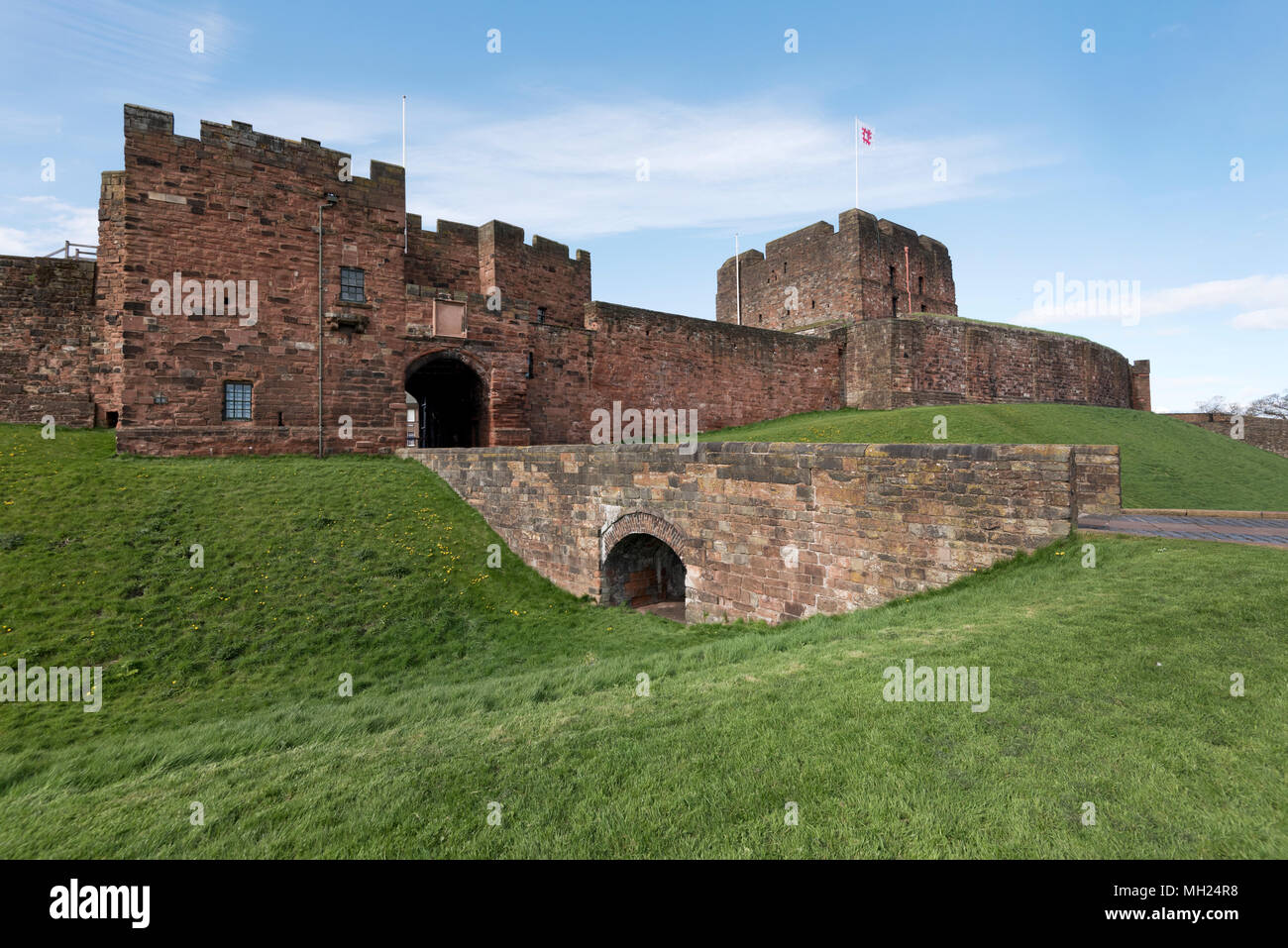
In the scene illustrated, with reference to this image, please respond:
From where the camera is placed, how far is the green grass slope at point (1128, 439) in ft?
54.9

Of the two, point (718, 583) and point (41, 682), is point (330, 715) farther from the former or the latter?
point (718, 583)

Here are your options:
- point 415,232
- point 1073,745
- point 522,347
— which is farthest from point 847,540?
point 415,232

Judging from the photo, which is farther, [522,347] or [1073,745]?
A: [522,347]

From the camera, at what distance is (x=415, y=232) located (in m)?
22.5

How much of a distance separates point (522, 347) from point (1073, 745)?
19.4 metres

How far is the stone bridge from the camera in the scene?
23.4 feet

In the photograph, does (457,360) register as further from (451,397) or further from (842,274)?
(842,274)

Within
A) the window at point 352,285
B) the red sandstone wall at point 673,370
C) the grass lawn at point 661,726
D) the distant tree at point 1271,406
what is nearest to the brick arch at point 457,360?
the red sandstone wall at point 673,370

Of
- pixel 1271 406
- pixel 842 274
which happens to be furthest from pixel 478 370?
pixel 1271 406

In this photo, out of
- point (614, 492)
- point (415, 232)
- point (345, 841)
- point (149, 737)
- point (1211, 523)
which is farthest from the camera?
point (415, 232)

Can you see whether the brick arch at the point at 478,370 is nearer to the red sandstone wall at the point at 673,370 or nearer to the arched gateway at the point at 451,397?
the arched gateway at the point at 451,397

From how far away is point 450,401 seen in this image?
2341 cm

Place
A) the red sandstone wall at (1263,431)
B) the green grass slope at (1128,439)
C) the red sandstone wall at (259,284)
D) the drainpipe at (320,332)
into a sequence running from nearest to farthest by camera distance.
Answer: the red sandstone wall at (259,284) < the green grass slope at (1128,439) < the drainpipe at (320,332) < the red sandstone wall at (1263,431)

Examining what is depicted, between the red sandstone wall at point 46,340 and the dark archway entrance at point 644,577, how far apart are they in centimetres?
1780
